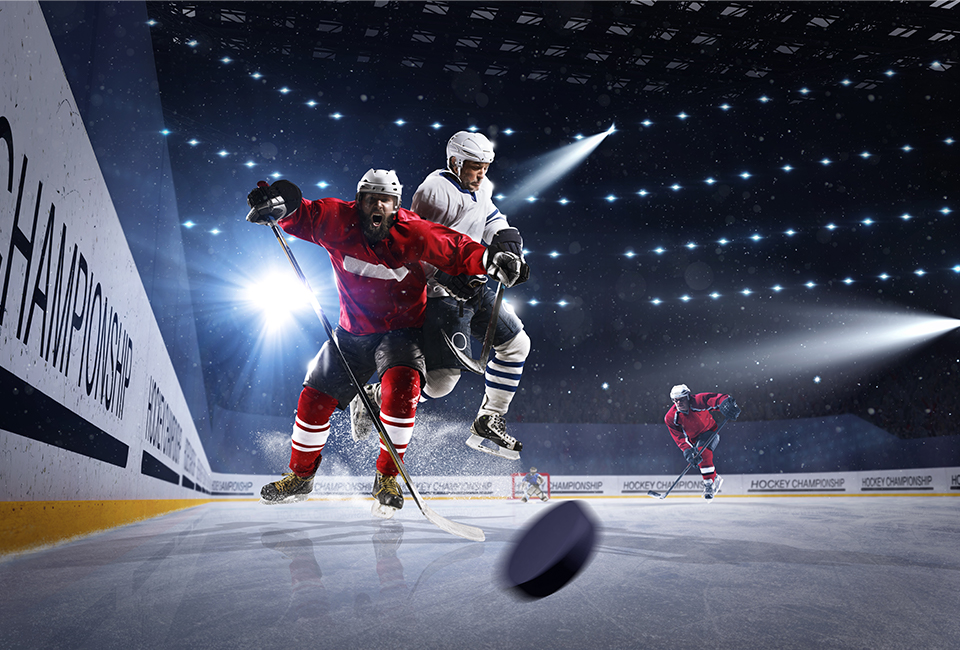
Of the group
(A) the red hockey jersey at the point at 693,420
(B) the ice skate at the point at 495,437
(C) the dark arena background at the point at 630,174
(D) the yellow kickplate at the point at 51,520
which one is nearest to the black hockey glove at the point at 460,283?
(B) the ice skate at the point at 495,437

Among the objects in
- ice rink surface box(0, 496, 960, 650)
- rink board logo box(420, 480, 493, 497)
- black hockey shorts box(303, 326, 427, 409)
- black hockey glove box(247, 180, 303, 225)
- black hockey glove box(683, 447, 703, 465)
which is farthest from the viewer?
rink board logo box(420, 480, 493, 497)

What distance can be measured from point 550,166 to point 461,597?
986 centimetres

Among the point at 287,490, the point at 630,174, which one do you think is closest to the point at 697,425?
the point at 630,174

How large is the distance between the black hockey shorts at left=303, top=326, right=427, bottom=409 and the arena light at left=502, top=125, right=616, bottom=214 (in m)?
8.21

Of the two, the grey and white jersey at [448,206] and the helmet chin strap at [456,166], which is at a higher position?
the helmet chin strap at [456,166]

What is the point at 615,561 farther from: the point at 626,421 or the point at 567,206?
the point at 626,421

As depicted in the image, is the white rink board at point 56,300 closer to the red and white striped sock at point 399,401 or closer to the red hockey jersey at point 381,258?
the red hockey jersey at point 381,258

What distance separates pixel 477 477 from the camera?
10219mm

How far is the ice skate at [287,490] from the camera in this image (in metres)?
2.59

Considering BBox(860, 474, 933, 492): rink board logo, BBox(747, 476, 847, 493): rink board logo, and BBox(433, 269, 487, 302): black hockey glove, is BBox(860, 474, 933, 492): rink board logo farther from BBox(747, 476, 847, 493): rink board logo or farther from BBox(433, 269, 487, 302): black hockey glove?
BBox(433, 269, 487, 302): black hockey glove

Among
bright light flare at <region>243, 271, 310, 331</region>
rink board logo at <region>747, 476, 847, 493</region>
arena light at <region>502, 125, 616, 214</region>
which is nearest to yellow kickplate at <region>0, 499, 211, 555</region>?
bright light flare at <region>243, 271, 310, 331</region>

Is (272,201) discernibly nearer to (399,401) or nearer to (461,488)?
(399,401)

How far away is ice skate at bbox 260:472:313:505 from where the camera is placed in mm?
2594

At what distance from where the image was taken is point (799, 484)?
33.2 ft
